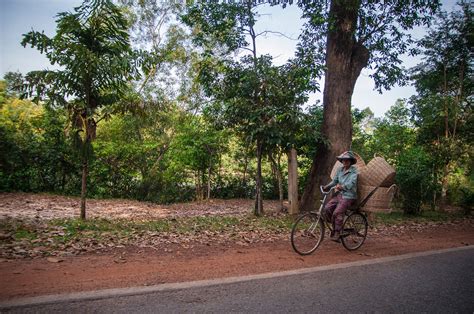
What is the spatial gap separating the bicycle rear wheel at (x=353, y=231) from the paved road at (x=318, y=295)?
1.33 metres

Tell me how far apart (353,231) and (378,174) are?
1.36 meters

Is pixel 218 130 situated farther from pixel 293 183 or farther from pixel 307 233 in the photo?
pixel 307 233

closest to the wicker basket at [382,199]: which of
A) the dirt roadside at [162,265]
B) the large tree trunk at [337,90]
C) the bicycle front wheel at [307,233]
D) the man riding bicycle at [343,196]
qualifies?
the man riding bicycle at [343,196]

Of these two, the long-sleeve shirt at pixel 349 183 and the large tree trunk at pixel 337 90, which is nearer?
the long-sleeve shirt at pixel 349 183

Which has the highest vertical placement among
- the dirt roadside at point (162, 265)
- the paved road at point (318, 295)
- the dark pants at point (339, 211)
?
the dark pants at point (339, 211)

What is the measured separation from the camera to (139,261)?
5.30 metres

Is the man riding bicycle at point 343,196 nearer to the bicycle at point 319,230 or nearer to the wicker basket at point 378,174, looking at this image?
the bicycle at point 319,230

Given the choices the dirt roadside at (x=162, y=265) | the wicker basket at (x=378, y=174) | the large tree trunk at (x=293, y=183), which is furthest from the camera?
the large tree trunk at (x=293, y=183)

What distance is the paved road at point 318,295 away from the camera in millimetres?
3609

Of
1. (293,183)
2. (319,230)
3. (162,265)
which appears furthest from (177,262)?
(293,183)

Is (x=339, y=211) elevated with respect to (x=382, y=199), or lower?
lower

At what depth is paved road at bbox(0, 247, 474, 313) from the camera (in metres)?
3.61

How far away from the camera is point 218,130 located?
430 inches

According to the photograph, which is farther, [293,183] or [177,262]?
[293,183]
